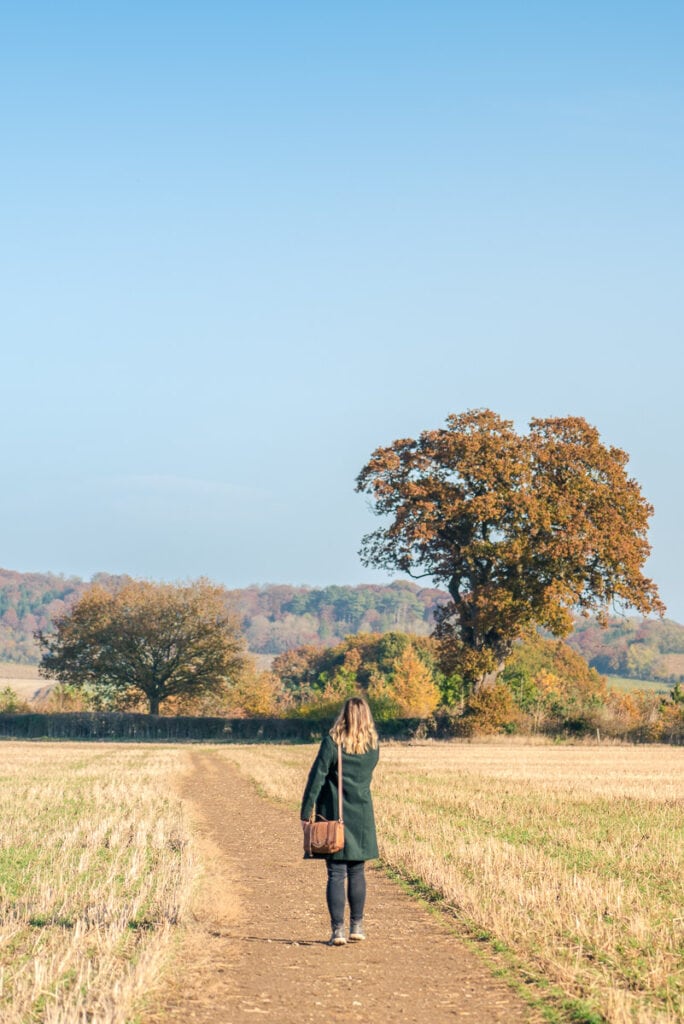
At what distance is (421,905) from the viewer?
41.5 ft

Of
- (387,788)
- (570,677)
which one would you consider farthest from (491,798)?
(570,677)

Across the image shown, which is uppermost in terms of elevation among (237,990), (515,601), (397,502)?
(397,502)

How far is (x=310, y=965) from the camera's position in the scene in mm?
9797

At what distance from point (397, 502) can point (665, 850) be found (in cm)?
4046

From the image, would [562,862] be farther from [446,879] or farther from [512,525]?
[512,525]

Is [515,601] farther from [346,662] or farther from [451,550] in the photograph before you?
[346,662]

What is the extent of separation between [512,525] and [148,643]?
3710cm

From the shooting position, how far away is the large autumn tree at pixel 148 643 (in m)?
82.2

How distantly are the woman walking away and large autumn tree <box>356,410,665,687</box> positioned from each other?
41.7 m

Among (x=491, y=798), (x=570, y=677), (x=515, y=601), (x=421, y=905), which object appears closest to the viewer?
(x=421, y=905)

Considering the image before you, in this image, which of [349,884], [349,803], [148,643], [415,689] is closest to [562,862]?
[349,884]

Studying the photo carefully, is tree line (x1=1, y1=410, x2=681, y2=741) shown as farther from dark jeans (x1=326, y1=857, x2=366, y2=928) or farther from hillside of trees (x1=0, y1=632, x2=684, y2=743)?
dark jeans (x1=326, y1=857, x2=366, y2=928)

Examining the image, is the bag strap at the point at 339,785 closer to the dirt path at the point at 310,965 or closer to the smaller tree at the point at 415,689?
the dirt path at the point at 310,965

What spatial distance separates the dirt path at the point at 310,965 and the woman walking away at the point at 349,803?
0.39 metres
